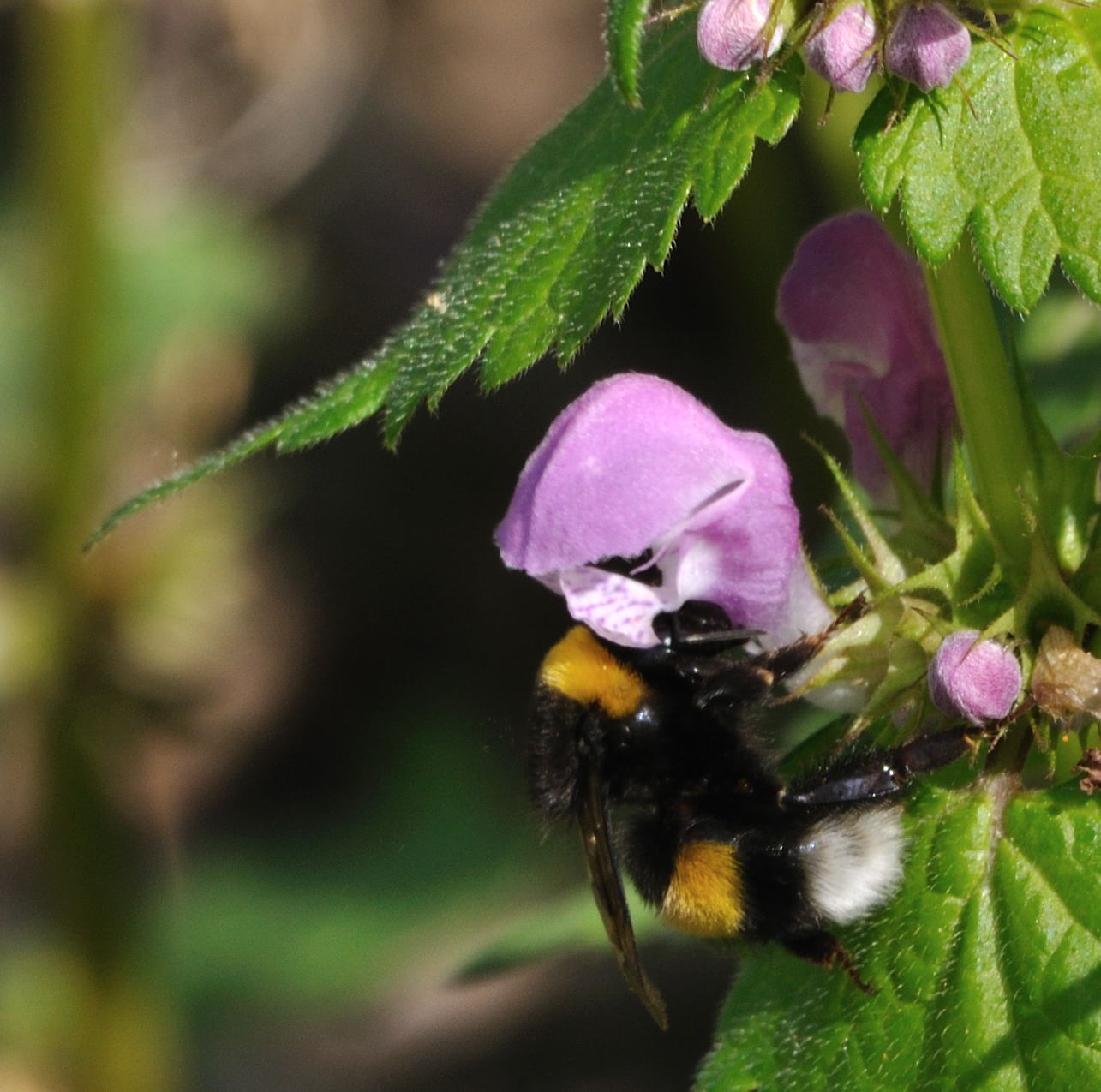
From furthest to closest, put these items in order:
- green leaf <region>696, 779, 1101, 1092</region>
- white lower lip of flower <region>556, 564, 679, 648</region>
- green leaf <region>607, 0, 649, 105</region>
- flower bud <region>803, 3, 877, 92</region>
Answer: white lower lip of flower <region>556, 564, 679, 648</region>
green leaf <region>696, 779, 1101, 1092</region>
flower bud <region>803, 3, 877, 92</region>
green leaf <region>607, 0, 649, 105</region>

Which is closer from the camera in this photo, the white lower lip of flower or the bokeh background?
the white lower lip of flower

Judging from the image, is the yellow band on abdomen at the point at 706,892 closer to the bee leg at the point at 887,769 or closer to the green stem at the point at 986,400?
the bee leg at the point at 887,769

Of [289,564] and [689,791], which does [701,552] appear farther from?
[289,564]

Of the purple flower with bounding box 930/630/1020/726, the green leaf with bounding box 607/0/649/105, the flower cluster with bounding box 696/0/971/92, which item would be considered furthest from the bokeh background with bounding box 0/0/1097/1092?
the green leaf with bounding box 607/0/649/105

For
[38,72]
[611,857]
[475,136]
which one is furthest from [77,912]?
[475,136]

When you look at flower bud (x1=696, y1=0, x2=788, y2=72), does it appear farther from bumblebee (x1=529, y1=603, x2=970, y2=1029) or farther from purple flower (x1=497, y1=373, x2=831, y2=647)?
bumblebee (x1=529, y1=603, x2=970, y2=1029)

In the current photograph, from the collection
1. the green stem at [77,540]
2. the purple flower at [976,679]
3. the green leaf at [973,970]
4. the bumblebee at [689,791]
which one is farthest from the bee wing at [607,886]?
the green stem at [77,540]
